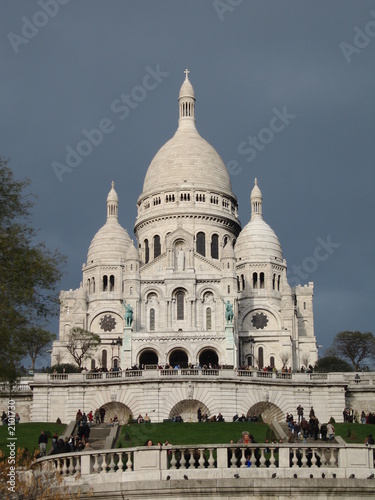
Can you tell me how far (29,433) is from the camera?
4622cm

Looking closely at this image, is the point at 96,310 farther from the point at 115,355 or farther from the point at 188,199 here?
the point at 188,199

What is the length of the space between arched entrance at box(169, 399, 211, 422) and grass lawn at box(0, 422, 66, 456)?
8.14m

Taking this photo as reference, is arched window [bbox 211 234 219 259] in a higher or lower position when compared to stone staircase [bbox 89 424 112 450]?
higher

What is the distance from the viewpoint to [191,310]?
3782 inches

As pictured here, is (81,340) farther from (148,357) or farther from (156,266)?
(156,266)

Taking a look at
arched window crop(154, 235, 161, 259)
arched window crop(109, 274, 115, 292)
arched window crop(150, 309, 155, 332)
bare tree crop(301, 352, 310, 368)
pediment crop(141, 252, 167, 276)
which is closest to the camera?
arched window crop(150, 309, 155, 332)

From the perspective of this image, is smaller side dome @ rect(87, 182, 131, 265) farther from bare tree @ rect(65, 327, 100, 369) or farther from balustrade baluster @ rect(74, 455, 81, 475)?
balustrade baluster @ rect(74, 455, 81, 475)

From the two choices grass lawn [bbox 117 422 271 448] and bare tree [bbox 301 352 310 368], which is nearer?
grass lawn [bbox 117 422 271 448]

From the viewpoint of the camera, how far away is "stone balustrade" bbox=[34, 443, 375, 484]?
23.8m

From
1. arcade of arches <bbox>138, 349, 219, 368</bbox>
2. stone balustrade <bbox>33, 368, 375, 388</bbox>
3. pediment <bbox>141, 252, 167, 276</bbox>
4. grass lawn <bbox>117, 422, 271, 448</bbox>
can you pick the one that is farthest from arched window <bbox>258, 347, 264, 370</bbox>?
grass lawn <bbox>117, 422, 271, 448</bbox>

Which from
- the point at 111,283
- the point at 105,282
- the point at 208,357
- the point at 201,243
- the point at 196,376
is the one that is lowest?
the point at 196,376

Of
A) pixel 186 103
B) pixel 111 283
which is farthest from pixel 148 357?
pixel 186 103

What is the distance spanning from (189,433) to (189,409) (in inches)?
515

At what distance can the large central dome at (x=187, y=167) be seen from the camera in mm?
112188
